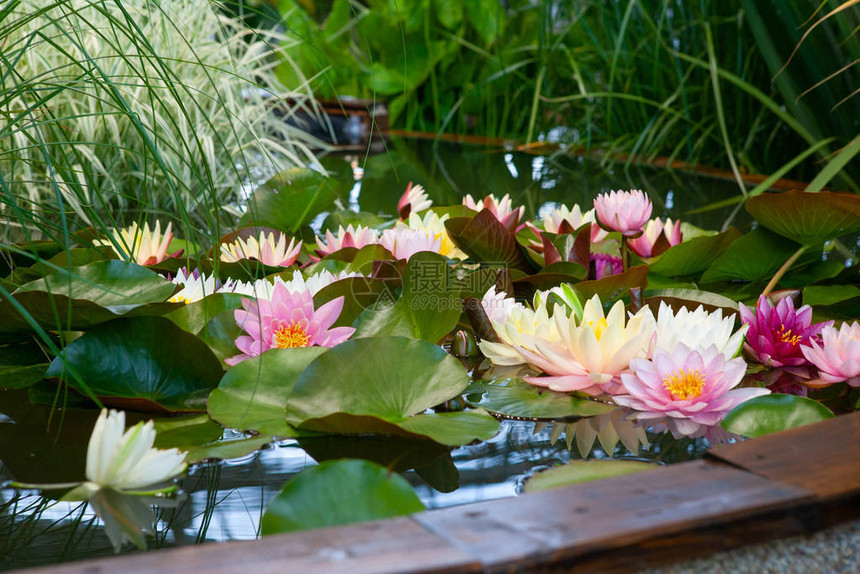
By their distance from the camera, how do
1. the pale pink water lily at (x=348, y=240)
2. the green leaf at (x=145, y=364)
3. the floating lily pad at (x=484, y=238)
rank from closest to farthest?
the green leaf at (x=145, y=364), the floating lily pad at (x=484, y=238), the pale pink water lily at (x=348, y=240)

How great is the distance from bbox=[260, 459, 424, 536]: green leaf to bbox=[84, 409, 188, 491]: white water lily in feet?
0.33

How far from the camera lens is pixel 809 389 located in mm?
939

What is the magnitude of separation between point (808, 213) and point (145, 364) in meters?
0.88

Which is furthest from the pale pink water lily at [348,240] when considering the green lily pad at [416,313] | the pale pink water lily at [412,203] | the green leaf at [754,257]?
the green leaf at [754,257]

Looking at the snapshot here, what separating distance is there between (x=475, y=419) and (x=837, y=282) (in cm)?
74

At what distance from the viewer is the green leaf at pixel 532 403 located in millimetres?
848

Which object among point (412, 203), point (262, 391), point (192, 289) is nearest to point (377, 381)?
point (262, 391)

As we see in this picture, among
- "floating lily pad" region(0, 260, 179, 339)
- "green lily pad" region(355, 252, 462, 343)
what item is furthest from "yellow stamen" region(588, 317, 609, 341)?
"floating lily pad" region(0, 260, 179, 339)

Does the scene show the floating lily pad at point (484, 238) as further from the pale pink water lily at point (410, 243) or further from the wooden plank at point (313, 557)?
the wooden plank at point (313, 557)

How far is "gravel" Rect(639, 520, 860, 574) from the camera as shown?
0.57 metres

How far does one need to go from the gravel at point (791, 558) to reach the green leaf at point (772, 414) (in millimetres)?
183

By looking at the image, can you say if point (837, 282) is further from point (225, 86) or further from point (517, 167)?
point (517, 167)

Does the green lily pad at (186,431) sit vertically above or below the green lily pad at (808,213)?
below

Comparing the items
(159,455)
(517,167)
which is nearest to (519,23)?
(517,167)
